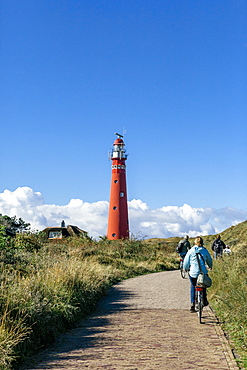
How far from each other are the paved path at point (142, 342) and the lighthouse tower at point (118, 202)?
3289 cm

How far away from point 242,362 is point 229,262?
21.0 feet

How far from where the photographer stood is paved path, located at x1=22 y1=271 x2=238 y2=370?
6734 mm

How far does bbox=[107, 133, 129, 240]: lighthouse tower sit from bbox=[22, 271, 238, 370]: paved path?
108 ft

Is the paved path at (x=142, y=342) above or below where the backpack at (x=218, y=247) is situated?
below

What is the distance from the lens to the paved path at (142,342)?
673 cm

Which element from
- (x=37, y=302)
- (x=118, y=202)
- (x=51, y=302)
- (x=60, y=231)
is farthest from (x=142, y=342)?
(x=60, y=231)

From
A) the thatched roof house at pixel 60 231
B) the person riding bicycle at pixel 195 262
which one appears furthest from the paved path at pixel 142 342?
the thatched roof house at pixel 60 231

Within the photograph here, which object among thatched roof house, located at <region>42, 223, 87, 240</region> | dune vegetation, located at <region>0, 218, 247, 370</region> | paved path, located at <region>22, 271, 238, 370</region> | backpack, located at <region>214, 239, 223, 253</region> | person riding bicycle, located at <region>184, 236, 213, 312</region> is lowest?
paved path, located at <region>22, 271, 238, 370</region>

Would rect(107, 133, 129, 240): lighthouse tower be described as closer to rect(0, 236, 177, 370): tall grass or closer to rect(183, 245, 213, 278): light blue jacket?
rect(0, 236, 177, 370): tall grass

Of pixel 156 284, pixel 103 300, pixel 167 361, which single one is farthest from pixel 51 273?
pixel 156 284

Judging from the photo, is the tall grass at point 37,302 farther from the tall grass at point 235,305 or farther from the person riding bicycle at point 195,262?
the tall grass at point 235,305

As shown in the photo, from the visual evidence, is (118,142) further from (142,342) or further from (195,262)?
(142,342)

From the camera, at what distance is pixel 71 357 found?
7.15 meters

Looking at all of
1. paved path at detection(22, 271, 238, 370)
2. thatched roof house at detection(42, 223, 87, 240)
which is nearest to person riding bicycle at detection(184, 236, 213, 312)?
paved path at detection(22, 271, 238, 370)
